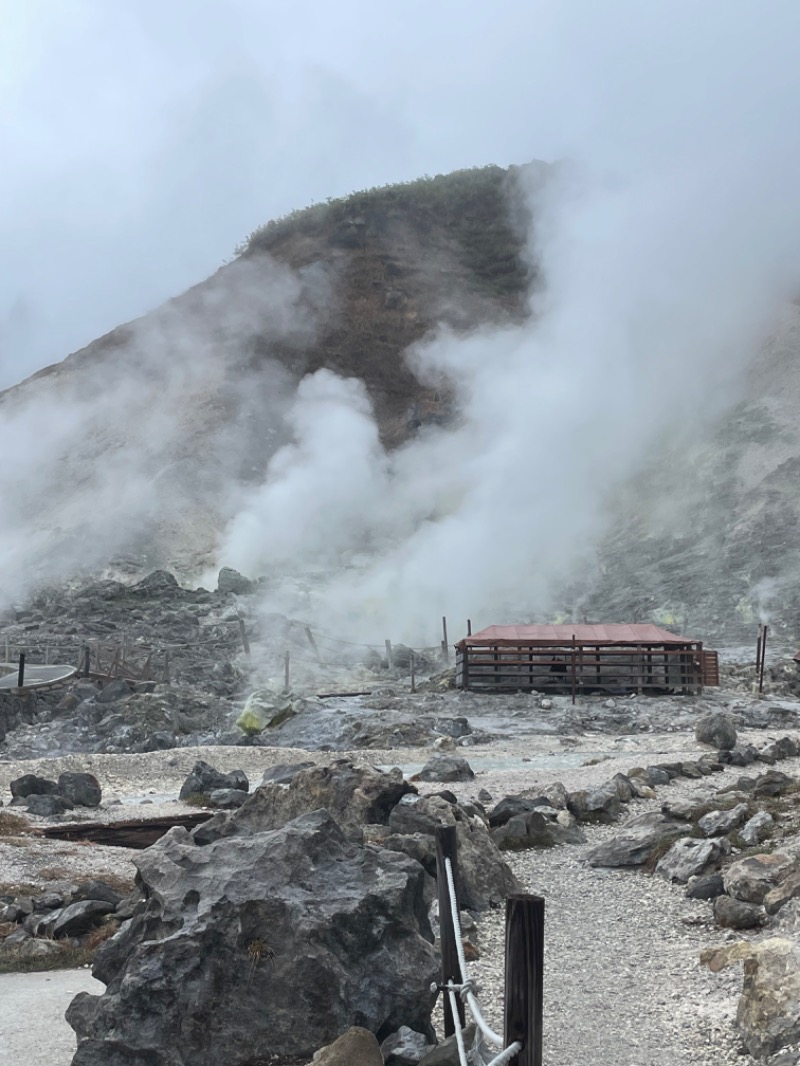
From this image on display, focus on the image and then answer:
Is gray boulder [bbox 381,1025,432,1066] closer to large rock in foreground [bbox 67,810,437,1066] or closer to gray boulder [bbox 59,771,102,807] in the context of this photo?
large rock in foreground [bbox 67,810,437,1066]

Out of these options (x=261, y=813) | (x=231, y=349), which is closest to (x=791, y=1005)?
(x=261, y=813)

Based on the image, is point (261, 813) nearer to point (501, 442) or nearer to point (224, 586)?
point (224, 586)

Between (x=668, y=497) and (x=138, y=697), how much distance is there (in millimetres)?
29757

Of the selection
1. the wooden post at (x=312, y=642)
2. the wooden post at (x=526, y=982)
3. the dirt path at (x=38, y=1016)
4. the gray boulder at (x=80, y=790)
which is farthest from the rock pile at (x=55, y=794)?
the wooden post at (x=312, y=642)

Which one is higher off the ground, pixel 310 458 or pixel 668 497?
pixel 310 458

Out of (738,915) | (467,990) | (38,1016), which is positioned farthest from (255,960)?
(738,915)

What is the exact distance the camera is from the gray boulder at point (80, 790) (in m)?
14.2

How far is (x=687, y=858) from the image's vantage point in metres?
8.95

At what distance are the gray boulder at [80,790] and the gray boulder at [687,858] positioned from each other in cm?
825

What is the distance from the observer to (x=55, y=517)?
50750mm

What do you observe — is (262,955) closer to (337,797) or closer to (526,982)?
(526,982)

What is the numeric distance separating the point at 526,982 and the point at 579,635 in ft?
85.3

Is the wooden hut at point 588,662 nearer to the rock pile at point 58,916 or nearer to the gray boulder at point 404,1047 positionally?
the rock pile at point 58,916

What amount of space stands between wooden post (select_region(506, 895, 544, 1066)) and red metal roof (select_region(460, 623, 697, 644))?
980 inches
